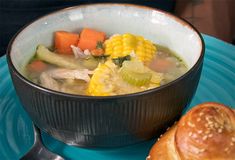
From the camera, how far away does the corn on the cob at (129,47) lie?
919 mm

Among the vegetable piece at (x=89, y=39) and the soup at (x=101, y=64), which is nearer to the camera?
the soup at (x=101, y=64)

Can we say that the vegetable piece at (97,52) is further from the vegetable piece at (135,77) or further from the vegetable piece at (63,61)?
the vegetable piece at (135,77)

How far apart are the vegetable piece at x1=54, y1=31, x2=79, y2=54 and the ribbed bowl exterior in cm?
21

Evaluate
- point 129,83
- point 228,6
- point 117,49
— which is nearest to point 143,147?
point 129,83

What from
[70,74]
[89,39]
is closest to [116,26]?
[89,39]

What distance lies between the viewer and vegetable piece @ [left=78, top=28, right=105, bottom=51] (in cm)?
Result: 97

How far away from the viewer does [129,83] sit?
79 cm

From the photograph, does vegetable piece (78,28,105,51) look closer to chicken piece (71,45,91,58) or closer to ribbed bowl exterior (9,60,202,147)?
A: chicken piece (71,45,91,58)

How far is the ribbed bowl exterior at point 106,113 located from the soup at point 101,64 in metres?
0.07

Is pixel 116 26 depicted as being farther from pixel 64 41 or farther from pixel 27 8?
pixel 27 8

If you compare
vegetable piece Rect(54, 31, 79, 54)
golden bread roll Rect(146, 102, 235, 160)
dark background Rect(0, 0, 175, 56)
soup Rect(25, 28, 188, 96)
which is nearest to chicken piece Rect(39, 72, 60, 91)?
soup Rect(25, 28, 188, 96)

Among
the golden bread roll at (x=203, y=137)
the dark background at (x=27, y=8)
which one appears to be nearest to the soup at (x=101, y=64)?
the golden bread roll at (x=203, y=137)

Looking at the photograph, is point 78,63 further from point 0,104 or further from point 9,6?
point 9,6

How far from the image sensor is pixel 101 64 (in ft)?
2.86
